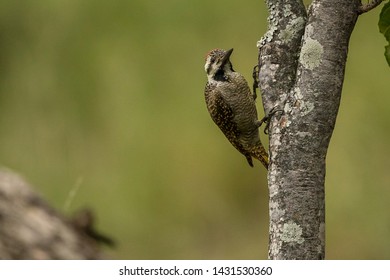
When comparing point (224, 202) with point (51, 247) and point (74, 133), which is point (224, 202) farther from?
point (51, 247)

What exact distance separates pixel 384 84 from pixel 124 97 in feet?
6.10

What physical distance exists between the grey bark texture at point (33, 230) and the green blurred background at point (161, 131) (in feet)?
5.90

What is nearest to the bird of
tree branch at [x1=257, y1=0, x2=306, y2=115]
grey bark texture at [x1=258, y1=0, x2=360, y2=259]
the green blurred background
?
tree branch at [x1=257, y1=0, x2=306, y2=115]

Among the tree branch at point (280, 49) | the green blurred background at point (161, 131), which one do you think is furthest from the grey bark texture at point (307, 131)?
the green blurred background at point (161, 131)

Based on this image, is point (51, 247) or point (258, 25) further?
point (258, 25)

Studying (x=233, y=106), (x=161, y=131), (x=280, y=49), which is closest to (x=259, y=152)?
(x=233, y=106)

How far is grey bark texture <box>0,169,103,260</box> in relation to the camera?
4754 millimetres

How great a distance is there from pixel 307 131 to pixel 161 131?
4568 millimetres

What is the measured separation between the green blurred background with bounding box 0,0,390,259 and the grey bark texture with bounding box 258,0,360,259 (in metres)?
3.79

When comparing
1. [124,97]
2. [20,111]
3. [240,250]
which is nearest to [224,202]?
[240,250]

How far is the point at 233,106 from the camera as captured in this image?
4801 mm

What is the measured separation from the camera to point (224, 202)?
7.59 metres

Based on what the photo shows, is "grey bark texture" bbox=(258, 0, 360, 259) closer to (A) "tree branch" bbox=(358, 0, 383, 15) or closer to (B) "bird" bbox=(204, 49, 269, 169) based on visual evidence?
(A) "tree branch" bbox=(358, 0, 383, 15)

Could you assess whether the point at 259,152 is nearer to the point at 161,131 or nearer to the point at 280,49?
the point at 280,49
